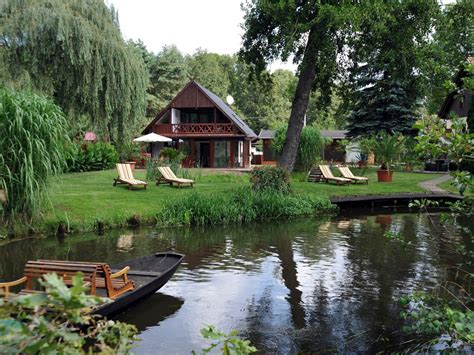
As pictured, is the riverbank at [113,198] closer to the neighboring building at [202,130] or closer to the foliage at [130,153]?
the foliage at [130,153]

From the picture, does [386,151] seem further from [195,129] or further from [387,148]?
[195,129]

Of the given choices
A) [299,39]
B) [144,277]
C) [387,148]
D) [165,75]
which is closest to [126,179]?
[299,39]

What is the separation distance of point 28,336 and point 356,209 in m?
18.0

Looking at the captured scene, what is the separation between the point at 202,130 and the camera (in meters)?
34.3

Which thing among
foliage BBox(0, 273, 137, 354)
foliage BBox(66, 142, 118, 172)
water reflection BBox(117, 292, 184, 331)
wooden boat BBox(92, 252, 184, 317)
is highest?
foliage BBox(66, 142, 118, 172)

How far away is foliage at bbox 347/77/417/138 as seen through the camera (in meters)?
32.3

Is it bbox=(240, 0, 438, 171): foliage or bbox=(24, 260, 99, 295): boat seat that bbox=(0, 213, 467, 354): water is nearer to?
bbox=(24, 260, 99, 295): boat seat

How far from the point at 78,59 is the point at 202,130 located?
1718cm

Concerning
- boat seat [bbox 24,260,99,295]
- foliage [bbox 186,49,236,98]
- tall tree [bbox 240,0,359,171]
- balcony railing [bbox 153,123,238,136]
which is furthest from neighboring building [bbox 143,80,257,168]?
boat seat [bbox 24,260,99,295]

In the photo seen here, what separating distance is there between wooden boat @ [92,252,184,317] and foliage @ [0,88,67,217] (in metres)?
3.83

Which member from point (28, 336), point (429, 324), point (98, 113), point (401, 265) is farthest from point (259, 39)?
point (28, 336)

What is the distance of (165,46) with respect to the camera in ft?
168

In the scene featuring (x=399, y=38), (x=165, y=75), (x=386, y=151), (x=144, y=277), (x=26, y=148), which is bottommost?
(x=144, y=277)

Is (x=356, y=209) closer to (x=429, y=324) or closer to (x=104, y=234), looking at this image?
(x=104, y=234)
